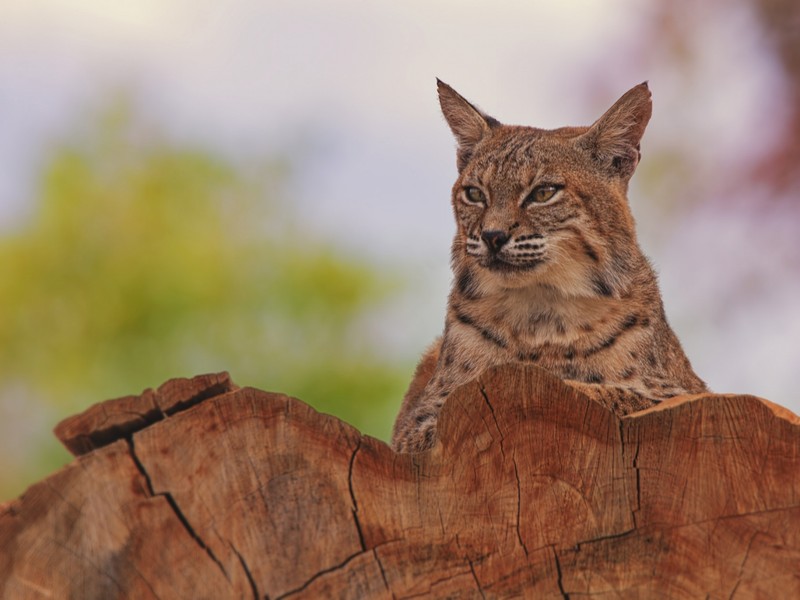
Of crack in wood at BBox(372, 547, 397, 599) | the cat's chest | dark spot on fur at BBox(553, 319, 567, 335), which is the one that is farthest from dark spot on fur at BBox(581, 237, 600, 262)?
crack in wood at BBox(372, 547, 397, 599)

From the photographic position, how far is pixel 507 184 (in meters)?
5.32

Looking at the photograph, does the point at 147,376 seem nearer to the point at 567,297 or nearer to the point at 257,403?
the point at 567,297

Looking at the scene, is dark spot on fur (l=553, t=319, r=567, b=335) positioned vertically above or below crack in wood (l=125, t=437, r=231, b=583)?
above

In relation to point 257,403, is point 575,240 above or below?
above

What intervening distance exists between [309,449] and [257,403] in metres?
0.23

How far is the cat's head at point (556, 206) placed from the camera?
5.12 m

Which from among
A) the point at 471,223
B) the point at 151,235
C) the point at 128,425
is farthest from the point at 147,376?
the point at 128,425

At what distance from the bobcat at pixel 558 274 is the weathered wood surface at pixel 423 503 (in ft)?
3.12

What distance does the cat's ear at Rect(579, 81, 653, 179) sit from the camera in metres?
5.37

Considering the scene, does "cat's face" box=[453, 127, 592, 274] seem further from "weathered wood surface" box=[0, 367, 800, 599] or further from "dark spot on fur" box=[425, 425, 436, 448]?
"weathered wood surface" box=[0, 367, 800, 599]

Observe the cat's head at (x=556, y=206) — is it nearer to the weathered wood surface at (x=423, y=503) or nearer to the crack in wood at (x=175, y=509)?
the weathered wood surface at (x=423, y=503)

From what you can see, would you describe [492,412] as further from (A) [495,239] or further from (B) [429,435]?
(A) [495,239]

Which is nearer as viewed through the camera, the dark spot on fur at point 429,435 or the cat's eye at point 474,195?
the dark spot on fur at point 429,435

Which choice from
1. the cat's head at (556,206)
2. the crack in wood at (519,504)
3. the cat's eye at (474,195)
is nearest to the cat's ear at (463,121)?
the cat's head at (556,206)
